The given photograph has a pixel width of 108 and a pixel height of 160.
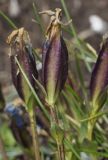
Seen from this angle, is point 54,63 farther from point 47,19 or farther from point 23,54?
point 47,19

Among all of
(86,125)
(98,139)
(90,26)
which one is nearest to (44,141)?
(98,139)

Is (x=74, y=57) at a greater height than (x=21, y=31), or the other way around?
(x=21, y=31)

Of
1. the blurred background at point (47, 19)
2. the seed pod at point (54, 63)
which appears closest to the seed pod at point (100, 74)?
the seed pod at point (54, 63)

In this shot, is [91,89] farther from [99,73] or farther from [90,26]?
[90,26]

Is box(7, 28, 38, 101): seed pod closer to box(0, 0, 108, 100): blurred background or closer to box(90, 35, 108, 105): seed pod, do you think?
box(90, 35, 108, 105): seed pod

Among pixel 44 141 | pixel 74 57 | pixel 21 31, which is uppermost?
pixel 21 31

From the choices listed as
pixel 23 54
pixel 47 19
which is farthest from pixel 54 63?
pixel 47 19

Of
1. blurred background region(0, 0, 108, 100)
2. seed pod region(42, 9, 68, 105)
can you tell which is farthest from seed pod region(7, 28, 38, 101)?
blurred background region(0, 0, 108, 100)
